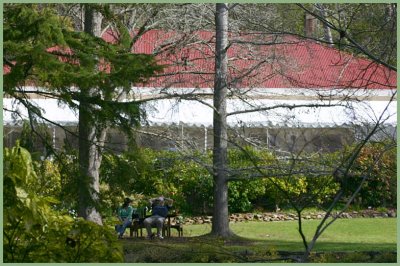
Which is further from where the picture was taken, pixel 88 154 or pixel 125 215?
pixel 125 215

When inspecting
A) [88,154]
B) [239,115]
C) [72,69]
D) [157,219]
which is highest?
[72,69]

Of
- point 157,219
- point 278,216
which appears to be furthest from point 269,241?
point 278,216

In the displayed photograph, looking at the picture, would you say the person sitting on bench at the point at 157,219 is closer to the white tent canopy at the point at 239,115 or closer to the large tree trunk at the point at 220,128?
the large tree trunk at the point at 220,128

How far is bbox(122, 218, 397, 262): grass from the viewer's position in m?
A: 13.2

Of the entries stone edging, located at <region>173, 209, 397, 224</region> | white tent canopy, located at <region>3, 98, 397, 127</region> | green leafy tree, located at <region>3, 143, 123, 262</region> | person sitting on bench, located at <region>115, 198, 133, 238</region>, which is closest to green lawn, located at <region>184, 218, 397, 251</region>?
stone edging, located at <region>173, 209, 397, 224</region>

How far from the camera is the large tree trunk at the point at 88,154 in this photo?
527 inches

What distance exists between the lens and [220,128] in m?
18.5

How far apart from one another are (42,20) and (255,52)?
326 inches

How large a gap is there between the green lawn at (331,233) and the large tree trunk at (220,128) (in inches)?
29.4

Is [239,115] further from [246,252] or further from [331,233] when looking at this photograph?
[246,252]

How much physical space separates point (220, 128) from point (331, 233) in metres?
3.65

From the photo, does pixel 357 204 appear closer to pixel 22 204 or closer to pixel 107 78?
pixel 107 78

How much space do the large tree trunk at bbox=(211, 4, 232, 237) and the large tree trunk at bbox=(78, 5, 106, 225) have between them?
8.23ft

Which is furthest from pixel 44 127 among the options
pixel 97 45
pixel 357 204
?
pixel 357 204
